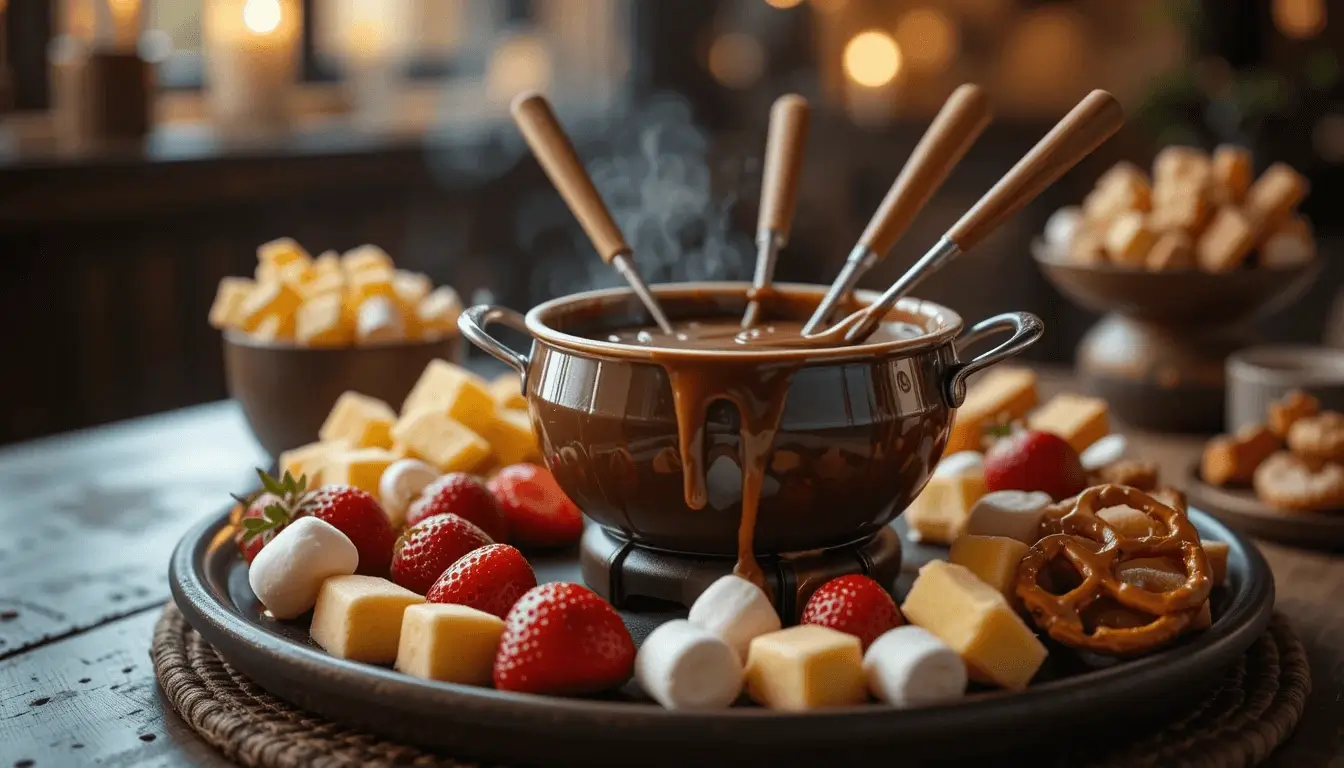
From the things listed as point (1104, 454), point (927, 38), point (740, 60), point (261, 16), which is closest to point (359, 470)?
point (1104, 454)

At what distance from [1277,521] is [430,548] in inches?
32.3

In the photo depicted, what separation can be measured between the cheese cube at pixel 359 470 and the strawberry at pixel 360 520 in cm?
15

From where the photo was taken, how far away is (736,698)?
818 mm

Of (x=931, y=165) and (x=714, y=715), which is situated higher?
(x=931, y=165)

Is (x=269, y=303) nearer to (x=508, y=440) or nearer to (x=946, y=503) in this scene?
(x=508, y=440)

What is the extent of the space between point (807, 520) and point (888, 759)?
0.21 metres

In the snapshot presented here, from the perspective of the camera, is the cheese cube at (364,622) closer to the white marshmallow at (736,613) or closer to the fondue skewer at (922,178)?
the white marshmallow at (736,613)

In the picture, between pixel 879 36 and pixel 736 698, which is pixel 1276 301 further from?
pixel 879 36

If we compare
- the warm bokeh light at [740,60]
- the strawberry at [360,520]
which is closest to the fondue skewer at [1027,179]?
the strawberry at [360,520]

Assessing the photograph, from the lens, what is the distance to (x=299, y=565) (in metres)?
0.92

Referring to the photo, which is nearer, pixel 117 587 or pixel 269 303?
pixel 117 587

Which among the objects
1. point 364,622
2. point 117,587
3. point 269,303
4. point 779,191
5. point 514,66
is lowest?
point 117,587

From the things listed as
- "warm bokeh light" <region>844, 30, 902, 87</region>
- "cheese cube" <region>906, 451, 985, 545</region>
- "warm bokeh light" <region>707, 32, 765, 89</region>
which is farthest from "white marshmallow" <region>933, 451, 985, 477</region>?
"warm bokeh light" <region>844, 30, 902, 87</region>

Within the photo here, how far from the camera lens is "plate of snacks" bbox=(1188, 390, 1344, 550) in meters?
1.28
